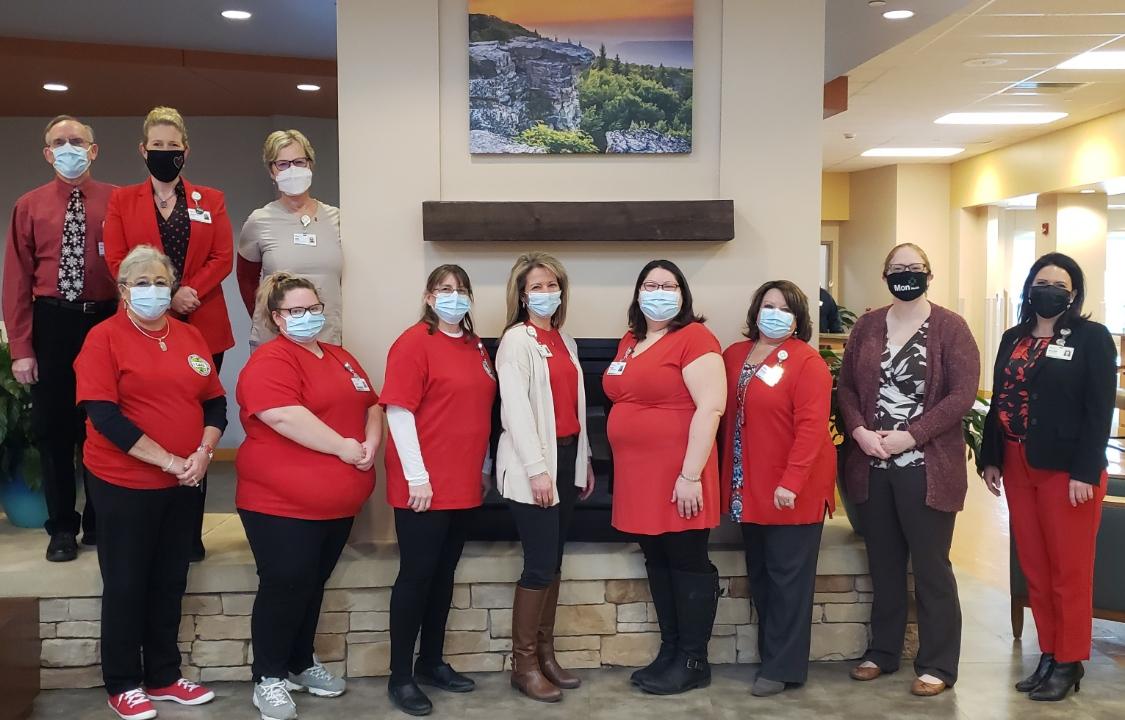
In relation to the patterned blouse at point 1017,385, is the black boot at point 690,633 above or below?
below

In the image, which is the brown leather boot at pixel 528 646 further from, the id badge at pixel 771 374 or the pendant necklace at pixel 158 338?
the pendant necklace at pixel 158 338

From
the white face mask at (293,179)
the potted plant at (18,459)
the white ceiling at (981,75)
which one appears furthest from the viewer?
the white ceiling at (981,75)

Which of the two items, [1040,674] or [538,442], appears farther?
[1040,674]

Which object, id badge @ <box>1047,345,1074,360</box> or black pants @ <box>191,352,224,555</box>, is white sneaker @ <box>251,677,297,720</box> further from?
id badge @ <box>1047,345,1074,360</box>

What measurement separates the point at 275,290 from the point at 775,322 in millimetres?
1661

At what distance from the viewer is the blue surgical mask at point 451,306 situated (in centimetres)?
325

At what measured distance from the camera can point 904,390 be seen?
344 centimetres

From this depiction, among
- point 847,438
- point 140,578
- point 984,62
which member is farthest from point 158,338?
point 984,62

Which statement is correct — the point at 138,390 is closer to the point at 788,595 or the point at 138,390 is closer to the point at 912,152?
the point at 788,595

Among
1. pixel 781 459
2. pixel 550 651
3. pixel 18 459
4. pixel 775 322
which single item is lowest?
pixel 550 651

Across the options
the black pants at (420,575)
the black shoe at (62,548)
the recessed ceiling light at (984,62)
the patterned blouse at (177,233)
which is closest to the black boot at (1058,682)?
the black pants at (420,575)

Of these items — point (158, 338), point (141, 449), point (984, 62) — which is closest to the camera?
point (141, 449)

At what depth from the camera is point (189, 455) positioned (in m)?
3.14

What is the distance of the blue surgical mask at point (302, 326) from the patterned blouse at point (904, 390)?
1.95 metres
